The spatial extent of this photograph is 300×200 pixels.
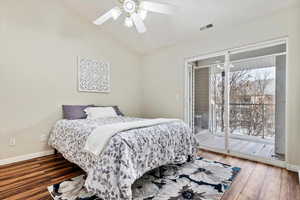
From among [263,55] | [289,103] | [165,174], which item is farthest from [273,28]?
[165,174]

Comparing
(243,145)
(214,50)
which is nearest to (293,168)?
(243,145)

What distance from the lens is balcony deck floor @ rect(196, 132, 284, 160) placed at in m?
2.81

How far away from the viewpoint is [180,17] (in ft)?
9.98

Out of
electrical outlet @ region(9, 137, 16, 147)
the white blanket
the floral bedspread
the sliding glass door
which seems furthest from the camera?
the sliding glass door

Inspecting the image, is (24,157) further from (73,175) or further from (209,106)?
(209,106)

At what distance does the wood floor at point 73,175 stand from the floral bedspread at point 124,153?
308 millimetres

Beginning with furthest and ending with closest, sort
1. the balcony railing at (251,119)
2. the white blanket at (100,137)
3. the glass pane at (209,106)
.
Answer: the glass pane at (209,106), the balcony railing at (251,119), the white blanket at (100,137)

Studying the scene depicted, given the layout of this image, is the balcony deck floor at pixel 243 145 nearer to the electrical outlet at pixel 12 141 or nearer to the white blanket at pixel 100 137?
the white blanket at pixel 100 137

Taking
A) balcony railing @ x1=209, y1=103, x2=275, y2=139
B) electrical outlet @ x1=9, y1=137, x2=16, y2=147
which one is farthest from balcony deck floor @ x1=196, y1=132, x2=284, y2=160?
electrical outlet @ x1=9, y1=137, x2=16, y2=147

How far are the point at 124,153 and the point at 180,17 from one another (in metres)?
2.73

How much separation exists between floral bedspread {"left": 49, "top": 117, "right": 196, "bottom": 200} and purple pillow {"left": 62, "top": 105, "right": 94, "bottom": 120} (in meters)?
0.34

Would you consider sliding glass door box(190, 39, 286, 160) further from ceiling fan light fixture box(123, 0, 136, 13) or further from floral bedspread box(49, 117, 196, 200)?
ceiling fan light fixture box(123, 0, 136, 13)

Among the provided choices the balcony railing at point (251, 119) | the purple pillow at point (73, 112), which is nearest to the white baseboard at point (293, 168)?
the balcony railing at point (251, 119)

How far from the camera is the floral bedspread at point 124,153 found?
5.10 feet
